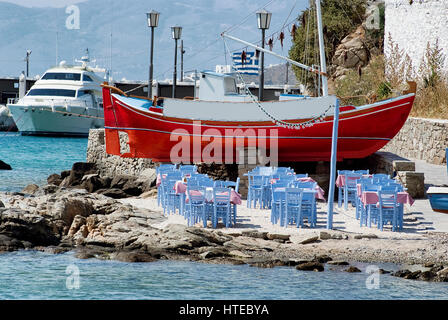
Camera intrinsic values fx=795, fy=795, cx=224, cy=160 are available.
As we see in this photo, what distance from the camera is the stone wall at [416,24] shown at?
99.2 ft

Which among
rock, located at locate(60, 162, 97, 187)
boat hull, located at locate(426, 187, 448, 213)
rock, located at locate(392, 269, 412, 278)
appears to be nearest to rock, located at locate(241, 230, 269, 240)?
rock, located at locate(392, 269, 412, 278)

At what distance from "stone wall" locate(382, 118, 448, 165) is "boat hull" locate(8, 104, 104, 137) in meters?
42.2

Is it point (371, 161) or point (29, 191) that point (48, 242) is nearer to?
point (29, 191)

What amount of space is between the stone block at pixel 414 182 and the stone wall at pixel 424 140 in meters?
4.26

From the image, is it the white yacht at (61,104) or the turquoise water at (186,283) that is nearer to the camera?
the turquoise water at (186,283)

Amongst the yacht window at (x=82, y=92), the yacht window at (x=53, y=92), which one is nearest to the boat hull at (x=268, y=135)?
the yacht window at (x=53, y=92)

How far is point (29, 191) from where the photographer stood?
25625 millimetres

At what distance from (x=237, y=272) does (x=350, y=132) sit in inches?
460

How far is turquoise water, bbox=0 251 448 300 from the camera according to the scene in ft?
41.2

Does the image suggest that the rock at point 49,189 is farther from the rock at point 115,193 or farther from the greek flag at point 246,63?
the greek flag at point 246,63

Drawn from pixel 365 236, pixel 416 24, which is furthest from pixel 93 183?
pixel 416 24

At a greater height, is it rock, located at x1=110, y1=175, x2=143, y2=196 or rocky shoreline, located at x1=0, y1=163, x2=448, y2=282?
rock, located at x1=110, y1=175, x2=143, y2=196

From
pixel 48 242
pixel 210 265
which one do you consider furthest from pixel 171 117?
pixel 210 265

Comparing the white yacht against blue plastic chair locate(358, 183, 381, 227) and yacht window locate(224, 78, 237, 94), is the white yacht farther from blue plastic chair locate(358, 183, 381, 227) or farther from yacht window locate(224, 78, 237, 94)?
blue plastic chair locate(358, 183, 381, 227)
